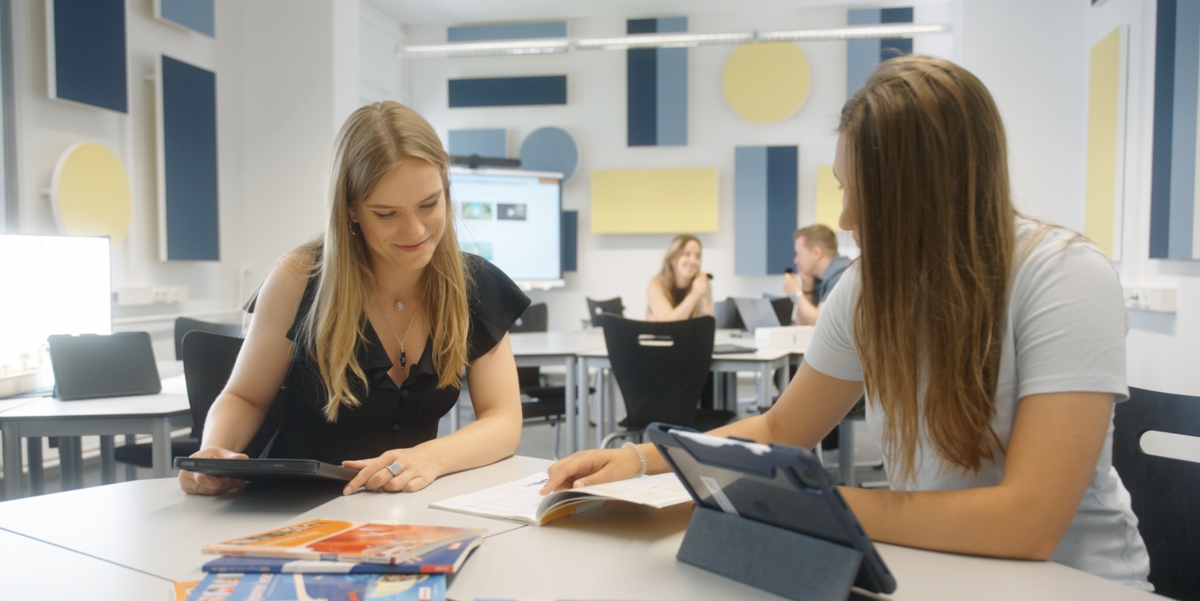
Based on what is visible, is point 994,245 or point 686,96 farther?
point 686,96

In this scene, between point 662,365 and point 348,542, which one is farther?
point 662,365

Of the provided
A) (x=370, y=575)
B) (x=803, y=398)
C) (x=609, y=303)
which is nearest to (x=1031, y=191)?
(x=609, y=303)

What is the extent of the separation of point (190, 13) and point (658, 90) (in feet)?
12.5

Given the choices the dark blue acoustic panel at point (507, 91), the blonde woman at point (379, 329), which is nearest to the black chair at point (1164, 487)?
the blonde woman at point (379, 329)

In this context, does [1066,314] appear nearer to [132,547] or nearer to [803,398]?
[803,398]

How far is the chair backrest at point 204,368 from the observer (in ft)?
6.93

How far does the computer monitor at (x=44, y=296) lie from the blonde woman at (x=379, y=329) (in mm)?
1308

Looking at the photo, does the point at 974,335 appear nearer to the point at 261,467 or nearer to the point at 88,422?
the point at 261,467

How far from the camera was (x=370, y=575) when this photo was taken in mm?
839

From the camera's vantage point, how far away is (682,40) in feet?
19.6

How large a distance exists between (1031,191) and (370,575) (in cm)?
467

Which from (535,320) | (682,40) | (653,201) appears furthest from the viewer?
(653,201)

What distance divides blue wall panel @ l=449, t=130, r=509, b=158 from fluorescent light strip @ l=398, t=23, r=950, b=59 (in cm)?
89

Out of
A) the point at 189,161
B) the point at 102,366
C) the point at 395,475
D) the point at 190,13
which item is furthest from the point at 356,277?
the point at 190,13
